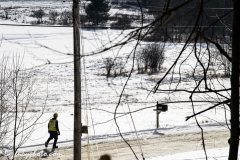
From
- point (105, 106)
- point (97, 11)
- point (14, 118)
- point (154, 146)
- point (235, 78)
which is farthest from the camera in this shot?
point (105, 106)

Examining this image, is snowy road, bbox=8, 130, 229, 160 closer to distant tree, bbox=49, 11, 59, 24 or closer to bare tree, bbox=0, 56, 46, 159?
bare tree, bbox=0, 56, 46, 159

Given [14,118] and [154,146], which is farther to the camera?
[14,118]

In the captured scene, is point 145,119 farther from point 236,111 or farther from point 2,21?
point 2,21

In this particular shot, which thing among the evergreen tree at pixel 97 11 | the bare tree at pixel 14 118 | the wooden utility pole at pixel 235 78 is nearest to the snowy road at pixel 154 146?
the bare tree at pixel 14 118

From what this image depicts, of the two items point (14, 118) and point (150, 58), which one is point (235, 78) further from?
point (150, 58)

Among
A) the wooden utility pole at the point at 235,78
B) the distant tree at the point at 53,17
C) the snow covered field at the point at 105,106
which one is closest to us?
the wooden utility pole at the point at 235,78

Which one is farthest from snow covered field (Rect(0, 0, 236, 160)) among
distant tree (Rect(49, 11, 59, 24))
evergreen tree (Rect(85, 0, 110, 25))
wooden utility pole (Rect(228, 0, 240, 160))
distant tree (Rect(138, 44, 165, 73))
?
distant tree (Rect(49, 11, 59, 24))

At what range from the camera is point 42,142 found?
15555mm

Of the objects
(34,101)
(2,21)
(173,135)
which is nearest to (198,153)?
(173,135)

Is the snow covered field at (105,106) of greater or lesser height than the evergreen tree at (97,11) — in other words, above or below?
below

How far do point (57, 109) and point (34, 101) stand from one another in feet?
7.69

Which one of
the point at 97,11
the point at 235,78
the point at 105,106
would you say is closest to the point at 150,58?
the point at 105,106

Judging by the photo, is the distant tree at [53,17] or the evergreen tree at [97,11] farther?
the distant tree at [53,17]

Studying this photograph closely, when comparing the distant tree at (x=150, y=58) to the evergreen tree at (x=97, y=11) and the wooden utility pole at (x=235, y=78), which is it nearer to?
the evergreen tree at (x=97, y=11)
